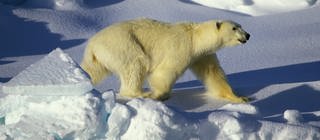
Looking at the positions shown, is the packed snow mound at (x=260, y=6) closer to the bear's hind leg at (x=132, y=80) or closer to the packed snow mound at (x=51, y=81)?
the bear's hind leg at (x=132, y=80)

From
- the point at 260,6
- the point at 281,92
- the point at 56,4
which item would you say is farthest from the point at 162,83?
the point at 260,6

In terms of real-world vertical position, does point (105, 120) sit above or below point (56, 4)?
above

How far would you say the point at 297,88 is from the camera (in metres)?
5.88

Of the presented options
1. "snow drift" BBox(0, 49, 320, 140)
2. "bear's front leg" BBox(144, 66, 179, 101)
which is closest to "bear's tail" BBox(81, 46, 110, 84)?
"bear's front leg" BBox(144, 66, 179, 101)

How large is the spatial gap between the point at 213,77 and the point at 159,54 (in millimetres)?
542

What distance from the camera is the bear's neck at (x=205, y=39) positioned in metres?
5.78

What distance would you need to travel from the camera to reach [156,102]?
4230 mm

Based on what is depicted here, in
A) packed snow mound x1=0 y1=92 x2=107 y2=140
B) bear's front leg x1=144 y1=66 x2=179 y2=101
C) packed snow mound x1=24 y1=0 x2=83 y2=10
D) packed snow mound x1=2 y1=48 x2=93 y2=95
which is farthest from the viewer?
packed snow mound x1=24 y1=0 x2=83 y2=10

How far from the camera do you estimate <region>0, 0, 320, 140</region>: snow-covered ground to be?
4066mm

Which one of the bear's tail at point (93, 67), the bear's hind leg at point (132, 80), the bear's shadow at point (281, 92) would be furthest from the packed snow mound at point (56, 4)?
the bear's hind leg at point (132, 80)

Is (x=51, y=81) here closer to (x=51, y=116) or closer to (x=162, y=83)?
(x=51, y=116)

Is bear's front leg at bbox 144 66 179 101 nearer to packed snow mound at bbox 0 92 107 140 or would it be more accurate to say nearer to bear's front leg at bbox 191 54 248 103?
bear's front leg at bbox 191 54 248 103

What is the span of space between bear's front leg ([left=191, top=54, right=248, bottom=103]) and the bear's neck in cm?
10

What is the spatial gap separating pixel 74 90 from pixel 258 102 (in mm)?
1950
